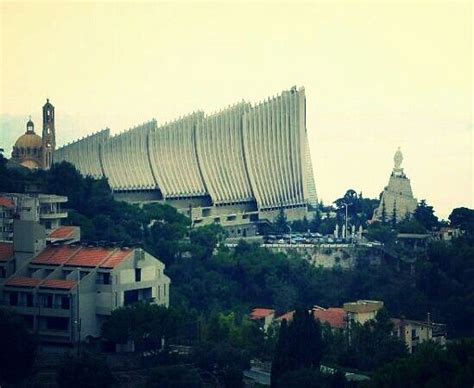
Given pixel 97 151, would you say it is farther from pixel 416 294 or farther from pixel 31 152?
pixel 416 294

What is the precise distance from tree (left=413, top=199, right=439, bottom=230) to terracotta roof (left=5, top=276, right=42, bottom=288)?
739 inches

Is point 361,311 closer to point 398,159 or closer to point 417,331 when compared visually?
point 417,331

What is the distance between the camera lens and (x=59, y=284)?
3441 centimetres

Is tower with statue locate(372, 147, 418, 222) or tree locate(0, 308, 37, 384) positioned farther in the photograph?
tower with statue locate(372, 147, 418, 222)

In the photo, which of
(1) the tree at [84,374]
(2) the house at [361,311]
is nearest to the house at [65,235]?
(2) the house at [361,311]

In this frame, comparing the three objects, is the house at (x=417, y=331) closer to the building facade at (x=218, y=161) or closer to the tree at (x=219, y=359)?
the tree at (x=219, y=359)

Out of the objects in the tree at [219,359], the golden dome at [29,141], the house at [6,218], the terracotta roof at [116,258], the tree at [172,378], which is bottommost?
the tree at [172,378]

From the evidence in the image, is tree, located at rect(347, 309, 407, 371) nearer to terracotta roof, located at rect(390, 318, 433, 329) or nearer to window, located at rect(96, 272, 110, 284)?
terracotta roof, located at rect(390, 318, 433, 329)

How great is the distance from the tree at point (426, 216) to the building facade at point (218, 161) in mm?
4816

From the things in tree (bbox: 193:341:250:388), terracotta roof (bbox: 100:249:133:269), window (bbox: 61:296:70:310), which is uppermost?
terracotta roof (bbox: 100:249:133:269)

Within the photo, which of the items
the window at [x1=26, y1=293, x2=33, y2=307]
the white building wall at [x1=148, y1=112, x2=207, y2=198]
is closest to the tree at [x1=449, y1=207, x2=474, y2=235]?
the white building wall at [x1=148, y1=112, x2=207, y2=198]

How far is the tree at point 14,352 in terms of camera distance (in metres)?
31.1

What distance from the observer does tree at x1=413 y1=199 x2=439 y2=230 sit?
5153 cm

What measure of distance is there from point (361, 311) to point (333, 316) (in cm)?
82
